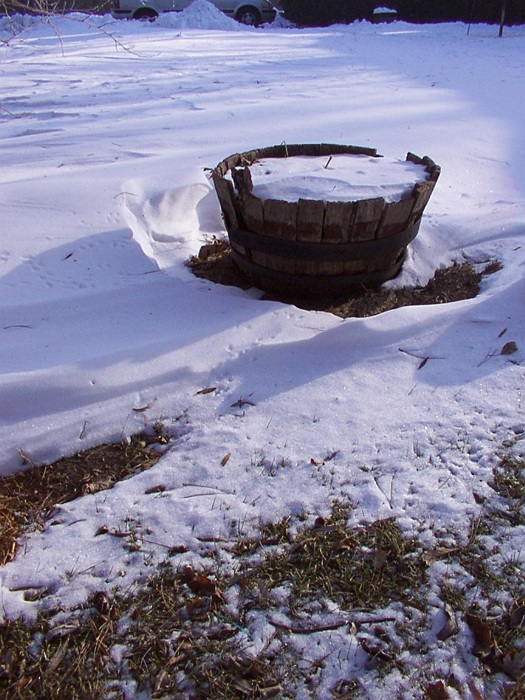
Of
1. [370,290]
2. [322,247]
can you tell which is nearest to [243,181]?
[322,247]

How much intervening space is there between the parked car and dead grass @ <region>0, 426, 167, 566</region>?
18.3m

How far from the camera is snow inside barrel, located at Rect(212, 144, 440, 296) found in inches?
115

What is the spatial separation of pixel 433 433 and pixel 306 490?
62 cm

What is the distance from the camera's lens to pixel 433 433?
7.75 feet

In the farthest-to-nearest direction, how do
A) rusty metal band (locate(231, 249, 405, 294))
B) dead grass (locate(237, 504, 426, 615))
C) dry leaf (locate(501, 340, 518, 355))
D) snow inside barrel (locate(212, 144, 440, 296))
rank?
rusty metal band (locate(231, 249, 405, 294)), snow inside barrel (locate(212, 144, 440, 296)), dry leaf (locate(501, 340, 518, 355)), dead grass (locate(237, 504, 426, 615))

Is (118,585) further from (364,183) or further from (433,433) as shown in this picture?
(364,183)

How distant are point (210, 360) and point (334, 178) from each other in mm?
1330

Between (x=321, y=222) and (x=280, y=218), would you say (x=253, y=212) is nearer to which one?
(x=280, y=218)

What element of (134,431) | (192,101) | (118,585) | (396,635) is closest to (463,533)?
(396,635)

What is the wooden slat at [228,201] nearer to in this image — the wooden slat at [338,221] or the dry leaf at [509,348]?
the wooden slat at [338,221]

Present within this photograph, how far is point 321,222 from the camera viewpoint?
2.91 m

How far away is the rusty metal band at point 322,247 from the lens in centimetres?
301

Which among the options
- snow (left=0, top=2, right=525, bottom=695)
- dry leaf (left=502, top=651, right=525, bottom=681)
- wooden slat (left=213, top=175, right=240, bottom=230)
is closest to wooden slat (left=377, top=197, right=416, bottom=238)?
snow (left=0, top=2, right=525, bottom=695)

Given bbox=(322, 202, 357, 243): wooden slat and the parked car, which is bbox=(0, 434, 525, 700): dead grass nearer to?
bbox=(322, 202, 357, 243): wooden slat
